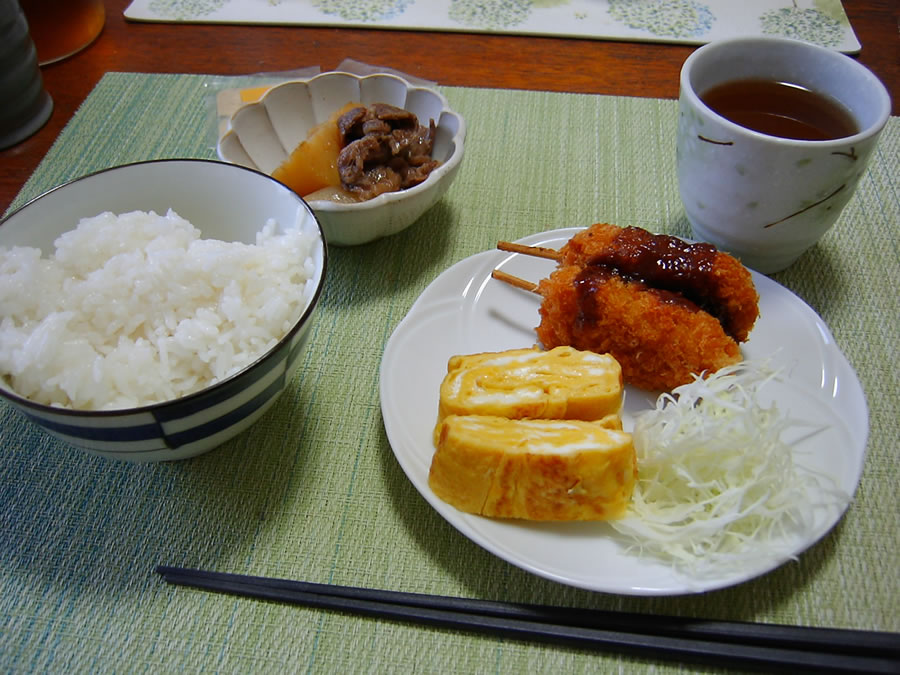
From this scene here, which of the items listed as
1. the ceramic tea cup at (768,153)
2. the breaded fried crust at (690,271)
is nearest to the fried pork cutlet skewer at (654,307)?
the breaded fried crust at (690,271)

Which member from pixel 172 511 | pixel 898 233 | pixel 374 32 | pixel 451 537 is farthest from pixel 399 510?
pixel 374 32

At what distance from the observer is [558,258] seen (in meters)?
1.81

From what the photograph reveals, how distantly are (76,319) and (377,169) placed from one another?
95 centimetres

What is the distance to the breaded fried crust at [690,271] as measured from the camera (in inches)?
63.0

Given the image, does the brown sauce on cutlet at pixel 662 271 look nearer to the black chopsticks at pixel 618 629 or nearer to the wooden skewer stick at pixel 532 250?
the wooden skewer stick at pixel 532 250

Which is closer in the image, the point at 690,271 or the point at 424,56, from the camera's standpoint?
the point at 690,271

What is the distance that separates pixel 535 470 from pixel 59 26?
119 inches

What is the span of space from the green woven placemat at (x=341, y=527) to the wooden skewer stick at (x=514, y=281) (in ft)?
0.84

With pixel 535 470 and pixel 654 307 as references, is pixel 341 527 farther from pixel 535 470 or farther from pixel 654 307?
pixel 654 307

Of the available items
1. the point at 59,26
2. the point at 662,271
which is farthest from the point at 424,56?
the point at 662,271

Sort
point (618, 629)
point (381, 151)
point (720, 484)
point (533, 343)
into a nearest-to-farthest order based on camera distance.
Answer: point (618, 629) < point (720, 484) < point (533, 343) < point (381, 151)

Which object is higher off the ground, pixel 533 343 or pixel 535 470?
pixel 535 470

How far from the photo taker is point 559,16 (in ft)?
10.1

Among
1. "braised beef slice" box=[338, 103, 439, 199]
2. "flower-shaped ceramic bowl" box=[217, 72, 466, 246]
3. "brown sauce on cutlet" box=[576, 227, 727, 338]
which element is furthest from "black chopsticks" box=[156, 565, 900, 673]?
"braised beef slice" box=[338, 103, 439, 199]
